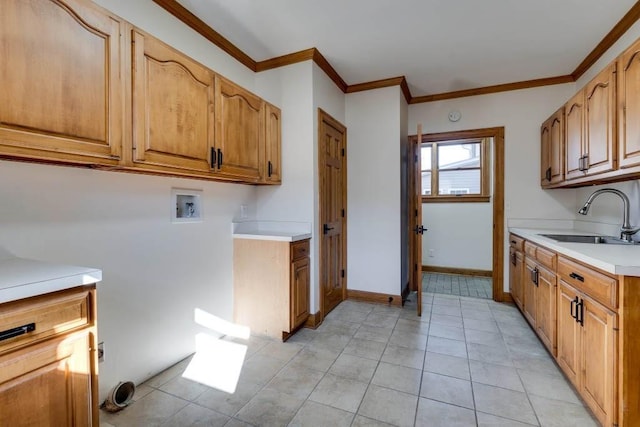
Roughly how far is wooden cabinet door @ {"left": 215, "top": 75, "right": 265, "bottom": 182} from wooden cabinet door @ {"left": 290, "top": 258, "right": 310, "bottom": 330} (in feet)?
2.85

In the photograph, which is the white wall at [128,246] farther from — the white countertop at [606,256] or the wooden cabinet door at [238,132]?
the white countertop at [606,256]

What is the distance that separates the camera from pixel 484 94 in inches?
146

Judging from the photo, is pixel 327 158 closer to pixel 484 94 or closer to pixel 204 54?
pixel 204 54

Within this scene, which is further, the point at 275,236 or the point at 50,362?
the point at 275,236

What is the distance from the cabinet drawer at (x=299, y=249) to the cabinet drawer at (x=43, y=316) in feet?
5.05

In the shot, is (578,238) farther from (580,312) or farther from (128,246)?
(128,246)

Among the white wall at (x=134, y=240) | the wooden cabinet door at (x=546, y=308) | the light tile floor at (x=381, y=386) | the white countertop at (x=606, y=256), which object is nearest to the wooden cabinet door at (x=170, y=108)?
the white wall at (x=134, y=240)

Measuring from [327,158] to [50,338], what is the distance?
259cm

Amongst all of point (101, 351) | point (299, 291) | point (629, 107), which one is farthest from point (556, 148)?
point (101, 351)

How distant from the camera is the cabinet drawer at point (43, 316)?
3.19 feet

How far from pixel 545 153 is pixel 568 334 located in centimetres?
222

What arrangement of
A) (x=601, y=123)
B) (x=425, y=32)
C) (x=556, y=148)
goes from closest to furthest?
1. (x=601, y=123)
2. (x=425, y=32)
3. (x=556, y=148)

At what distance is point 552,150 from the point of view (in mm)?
3072

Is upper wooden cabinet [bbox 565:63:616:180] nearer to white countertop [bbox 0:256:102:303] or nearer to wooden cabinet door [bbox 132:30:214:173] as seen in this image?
wooden cabinet door [bbox 132:30:214:173]
